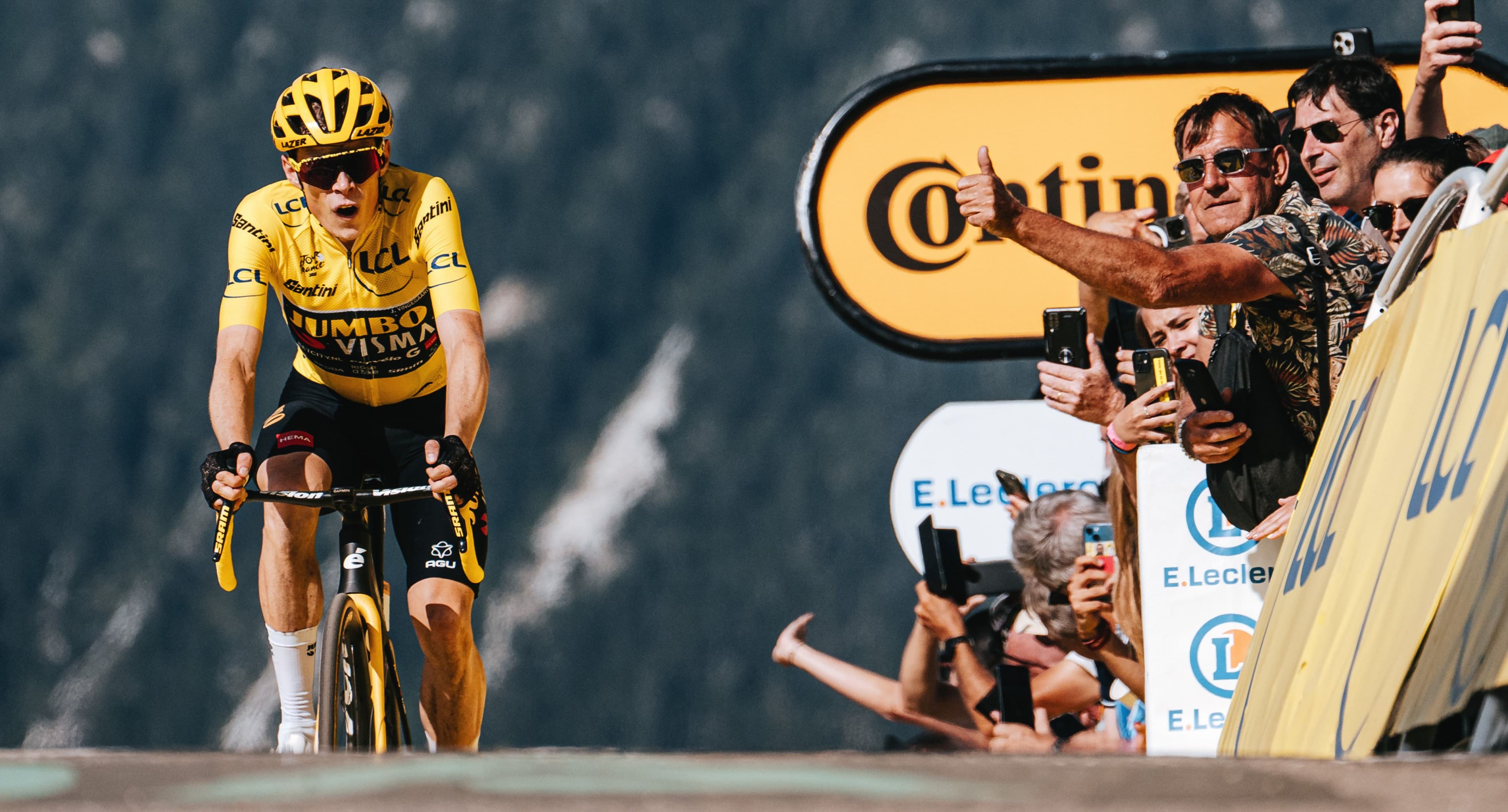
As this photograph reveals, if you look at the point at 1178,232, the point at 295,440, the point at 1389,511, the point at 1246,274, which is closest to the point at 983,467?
the point at 1178,232

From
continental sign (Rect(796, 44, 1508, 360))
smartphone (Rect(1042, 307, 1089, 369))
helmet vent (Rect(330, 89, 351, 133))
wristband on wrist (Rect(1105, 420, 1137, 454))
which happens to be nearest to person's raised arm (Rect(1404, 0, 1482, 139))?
smartphone (Rect(1042, 307, 1089, 369))

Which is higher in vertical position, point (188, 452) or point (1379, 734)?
point (188, 452)

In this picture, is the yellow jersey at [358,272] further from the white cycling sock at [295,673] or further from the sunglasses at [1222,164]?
the sunglasses at [1222,164]

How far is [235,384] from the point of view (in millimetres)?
3354

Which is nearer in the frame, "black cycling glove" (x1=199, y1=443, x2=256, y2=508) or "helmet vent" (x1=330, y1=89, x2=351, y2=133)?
"black cycling glove" (x1=199, y1=443, x2=256, y2=508)

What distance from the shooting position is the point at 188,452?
17.7ft

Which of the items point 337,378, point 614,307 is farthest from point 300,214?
point 614,307

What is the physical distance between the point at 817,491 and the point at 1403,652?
3943 mm

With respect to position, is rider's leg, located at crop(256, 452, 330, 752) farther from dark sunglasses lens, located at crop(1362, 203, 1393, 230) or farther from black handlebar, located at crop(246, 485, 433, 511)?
dark sunglasses lens, located at crop(1362, 203, 1393, 230)

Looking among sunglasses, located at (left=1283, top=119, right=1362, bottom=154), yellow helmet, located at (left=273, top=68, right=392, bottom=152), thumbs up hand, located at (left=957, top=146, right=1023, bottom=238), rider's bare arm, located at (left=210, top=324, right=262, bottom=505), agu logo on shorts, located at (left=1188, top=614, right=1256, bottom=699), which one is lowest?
agu logo on shorts, located at (left=1188, top=614, right=1256, bottom=699)

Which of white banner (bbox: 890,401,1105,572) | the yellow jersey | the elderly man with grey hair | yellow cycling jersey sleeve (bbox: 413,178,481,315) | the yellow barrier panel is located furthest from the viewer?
white banner (bbox: 890,401,1105,572)

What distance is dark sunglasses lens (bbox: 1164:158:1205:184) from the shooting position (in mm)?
3250

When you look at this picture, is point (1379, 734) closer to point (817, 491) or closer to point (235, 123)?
point (817, 491)

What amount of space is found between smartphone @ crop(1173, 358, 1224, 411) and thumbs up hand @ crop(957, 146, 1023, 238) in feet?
1.65
